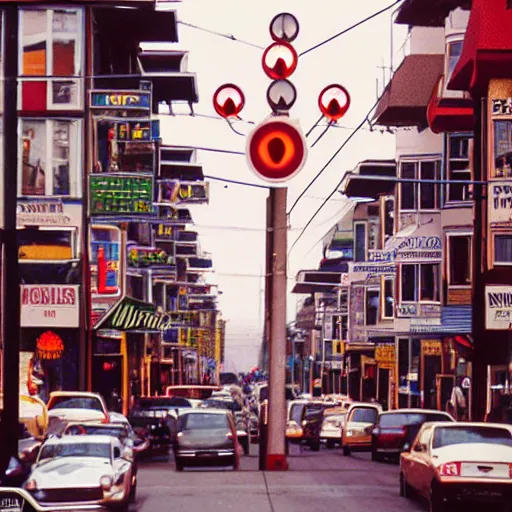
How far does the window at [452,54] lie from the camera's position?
4847cm

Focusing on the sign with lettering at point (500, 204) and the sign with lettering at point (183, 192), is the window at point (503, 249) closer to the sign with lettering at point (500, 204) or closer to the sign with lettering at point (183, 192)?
the sign with lettering at point (500, 204)

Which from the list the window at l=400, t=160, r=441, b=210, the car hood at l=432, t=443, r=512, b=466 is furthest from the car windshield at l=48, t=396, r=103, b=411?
the window at l=400, t=160, r=441, b=210

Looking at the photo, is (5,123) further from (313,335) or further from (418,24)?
(313,335)

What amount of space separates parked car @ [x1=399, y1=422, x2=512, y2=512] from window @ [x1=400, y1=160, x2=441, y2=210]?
36.4 meters

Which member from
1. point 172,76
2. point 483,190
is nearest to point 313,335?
point 172,76

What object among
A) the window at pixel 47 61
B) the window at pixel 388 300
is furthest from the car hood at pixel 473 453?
the window at pixel 388 300

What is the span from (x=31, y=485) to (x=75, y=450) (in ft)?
7.20

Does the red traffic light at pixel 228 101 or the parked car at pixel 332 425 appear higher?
the red traffic light at pixel 228 101

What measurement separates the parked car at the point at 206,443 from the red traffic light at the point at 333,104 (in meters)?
16.4

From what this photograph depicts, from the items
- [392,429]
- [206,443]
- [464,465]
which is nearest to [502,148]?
[392,429]

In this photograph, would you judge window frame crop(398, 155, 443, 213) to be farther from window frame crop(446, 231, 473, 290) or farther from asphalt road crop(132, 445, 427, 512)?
asphalt road crop(132, 445, 427, 512)

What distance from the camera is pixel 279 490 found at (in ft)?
77.2

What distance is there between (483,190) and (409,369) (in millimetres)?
25795

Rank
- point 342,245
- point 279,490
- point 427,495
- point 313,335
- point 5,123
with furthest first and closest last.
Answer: point 313,335, point 342,245, point 279,490, point 427,495, point 5,123
